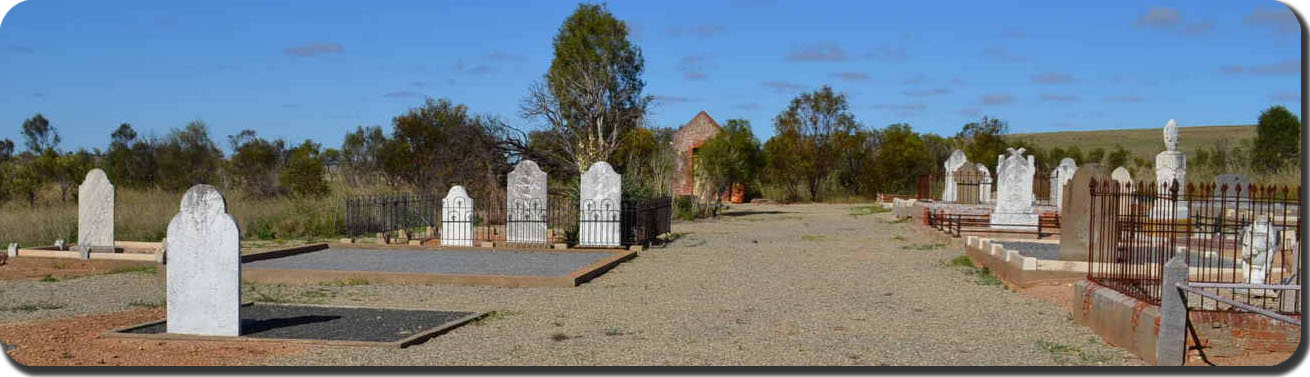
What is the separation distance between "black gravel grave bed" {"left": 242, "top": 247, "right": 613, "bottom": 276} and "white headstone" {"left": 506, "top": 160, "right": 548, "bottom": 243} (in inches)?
54.5

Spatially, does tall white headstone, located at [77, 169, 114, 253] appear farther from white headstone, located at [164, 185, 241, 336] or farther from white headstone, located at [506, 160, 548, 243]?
white headstone, located at [164, 185, 241, 336]

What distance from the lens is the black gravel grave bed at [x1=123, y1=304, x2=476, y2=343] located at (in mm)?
8719

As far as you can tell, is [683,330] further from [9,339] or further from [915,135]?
[915,135]

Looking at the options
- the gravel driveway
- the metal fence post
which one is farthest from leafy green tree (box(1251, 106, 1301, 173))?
the metal fence post

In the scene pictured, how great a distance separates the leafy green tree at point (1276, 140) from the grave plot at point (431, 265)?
110 feet

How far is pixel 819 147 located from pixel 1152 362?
42486mm

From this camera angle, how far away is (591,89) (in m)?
31.1

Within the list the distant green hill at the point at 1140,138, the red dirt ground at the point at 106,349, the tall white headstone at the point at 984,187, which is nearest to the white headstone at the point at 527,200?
the red dirt ground at the point at 106,349

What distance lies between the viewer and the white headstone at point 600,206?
1855cm

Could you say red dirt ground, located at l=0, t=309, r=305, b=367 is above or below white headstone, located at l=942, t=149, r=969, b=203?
below

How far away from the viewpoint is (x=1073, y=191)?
12555 millimetres

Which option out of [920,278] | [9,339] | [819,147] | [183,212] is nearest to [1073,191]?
[920,278]

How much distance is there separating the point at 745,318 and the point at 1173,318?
3.83m

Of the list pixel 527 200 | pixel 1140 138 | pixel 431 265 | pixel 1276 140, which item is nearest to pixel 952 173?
pixel 527 200
